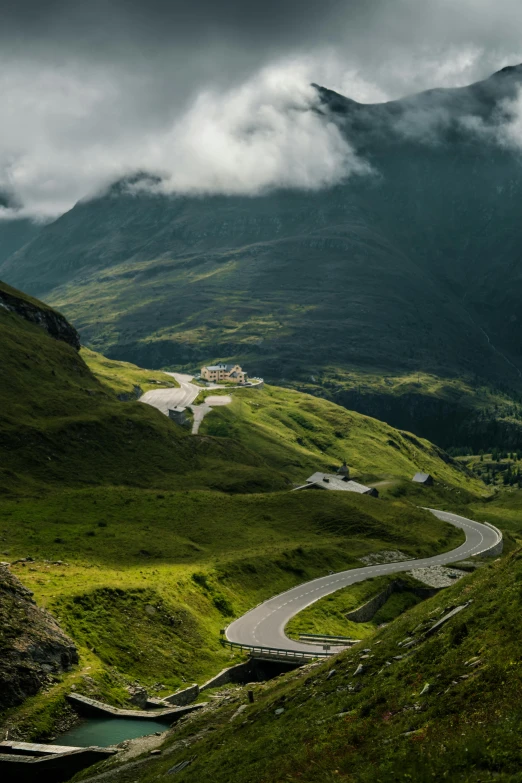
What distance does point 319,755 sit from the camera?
1385 inches

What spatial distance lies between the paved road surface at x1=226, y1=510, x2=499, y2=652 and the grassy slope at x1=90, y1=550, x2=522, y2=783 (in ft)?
134

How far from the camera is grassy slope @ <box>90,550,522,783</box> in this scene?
30.0 meters

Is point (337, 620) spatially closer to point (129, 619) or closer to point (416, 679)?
point (129, 619)

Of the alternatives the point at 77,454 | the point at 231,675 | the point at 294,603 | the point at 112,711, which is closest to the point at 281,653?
the point at 231,675

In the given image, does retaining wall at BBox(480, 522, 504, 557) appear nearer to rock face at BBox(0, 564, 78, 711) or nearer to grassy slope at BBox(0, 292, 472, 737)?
grassy slope at BBox(0, 292, 472, 737)

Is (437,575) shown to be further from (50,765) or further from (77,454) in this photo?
(50,765)

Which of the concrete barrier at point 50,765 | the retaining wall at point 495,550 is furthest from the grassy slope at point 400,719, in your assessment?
the retaining wall at point 495,550

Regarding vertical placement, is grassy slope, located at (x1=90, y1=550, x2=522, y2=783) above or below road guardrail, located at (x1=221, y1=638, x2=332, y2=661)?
above

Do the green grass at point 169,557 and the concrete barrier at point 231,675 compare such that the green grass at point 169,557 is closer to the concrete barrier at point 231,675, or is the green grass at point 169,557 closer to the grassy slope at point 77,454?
the concrete barrier at point 231,675

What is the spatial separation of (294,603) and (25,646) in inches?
1991

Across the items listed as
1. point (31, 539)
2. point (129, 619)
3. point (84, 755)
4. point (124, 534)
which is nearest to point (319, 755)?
point (84, 755)

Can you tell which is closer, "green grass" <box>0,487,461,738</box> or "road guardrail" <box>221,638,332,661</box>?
"green grass" <box>0,487,461,738</box>

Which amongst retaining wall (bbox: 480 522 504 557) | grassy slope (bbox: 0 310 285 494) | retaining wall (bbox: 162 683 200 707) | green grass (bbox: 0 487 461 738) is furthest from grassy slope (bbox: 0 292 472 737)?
retaining wall (bbox: 480 522 504 557)

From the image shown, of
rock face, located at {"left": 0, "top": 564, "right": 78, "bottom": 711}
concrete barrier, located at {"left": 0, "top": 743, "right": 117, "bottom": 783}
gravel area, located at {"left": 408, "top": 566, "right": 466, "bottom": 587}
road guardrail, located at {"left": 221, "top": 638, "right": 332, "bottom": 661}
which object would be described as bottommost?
gravel area, located at {"left": 408, "top": 566, "right": 466, "bottom": 587}
